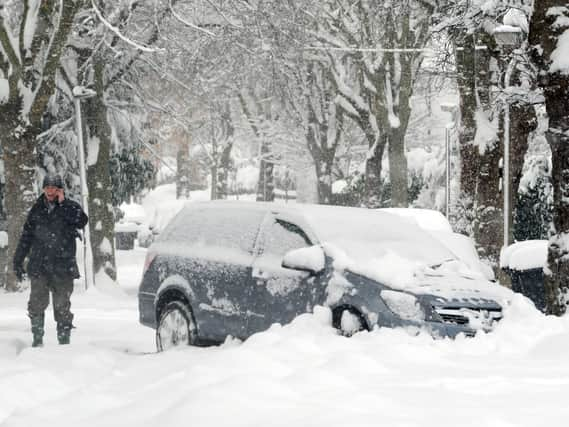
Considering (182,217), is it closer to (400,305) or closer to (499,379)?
(400,305)

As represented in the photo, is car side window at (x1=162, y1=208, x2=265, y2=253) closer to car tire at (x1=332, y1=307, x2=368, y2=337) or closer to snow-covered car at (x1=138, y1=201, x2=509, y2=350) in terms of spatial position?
snow-covered car at (x1=138, y1=201, x2=509, y2=350)

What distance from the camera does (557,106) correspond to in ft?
30.9

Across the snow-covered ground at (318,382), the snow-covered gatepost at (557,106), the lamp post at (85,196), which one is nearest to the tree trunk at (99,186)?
the lamp post at (85,196)

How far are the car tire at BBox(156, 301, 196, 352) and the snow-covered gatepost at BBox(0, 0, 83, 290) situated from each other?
964 cm

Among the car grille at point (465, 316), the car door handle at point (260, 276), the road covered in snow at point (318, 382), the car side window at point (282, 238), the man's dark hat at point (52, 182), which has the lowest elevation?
the road covered in snow at point (318, 382)

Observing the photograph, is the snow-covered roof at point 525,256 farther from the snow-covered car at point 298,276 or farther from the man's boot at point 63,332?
the man's boot at point 63,332

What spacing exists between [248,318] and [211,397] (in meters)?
4.36

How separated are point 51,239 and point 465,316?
4404mm

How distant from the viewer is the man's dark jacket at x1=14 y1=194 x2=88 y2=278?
10.3m

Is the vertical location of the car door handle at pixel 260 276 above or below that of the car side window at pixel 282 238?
below

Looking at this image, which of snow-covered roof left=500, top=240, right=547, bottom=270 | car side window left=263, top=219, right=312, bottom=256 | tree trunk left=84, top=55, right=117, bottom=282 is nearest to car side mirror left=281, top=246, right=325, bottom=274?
car side window left=263, top=219, right=312, bottom=256

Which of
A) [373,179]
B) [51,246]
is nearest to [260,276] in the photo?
[51,246]

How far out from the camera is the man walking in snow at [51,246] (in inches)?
408

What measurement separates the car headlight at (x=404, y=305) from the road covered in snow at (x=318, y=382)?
1.57 feet
